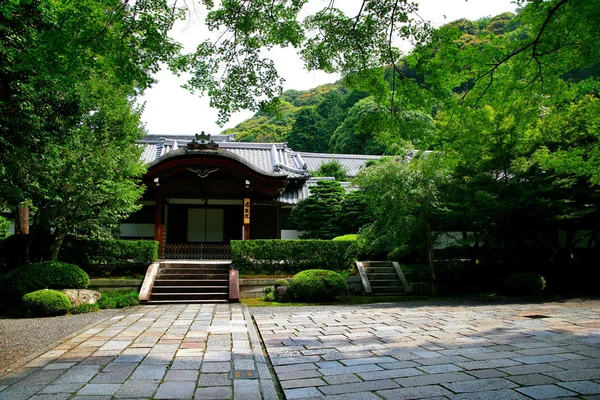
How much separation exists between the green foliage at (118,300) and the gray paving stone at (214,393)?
7475mm

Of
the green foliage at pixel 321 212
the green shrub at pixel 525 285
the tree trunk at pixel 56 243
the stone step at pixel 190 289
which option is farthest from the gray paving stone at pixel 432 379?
the green foliage at pixel 321 212

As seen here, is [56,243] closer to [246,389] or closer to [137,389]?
[137,389]

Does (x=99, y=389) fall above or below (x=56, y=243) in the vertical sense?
below

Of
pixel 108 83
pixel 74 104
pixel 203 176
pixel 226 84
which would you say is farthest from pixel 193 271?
pixel 226 84

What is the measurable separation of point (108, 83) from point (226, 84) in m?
6.39

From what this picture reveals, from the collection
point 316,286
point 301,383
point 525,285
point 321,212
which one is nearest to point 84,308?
point 316,286

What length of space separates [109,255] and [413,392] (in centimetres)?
1120

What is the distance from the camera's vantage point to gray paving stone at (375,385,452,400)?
3.47 metres

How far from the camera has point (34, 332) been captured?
266 inches

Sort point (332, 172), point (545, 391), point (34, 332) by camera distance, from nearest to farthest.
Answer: point (545, 391) → point (34, 332) → point (332, 172)

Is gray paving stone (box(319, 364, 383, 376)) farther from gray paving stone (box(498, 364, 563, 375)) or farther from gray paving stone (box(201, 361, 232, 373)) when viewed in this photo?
gray paving stone (box(498, 364, 563, 375))

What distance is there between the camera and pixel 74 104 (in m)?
6.74

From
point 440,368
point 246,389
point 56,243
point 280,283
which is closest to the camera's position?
point 246,389

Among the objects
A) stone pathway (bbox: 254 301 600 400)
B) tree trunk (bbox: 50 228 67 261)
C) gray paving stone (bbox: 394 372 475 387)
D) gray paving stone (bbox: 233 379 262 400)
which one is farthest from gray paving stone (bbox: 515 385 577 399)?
tree trunk (bbox: 50 228 67 261)
